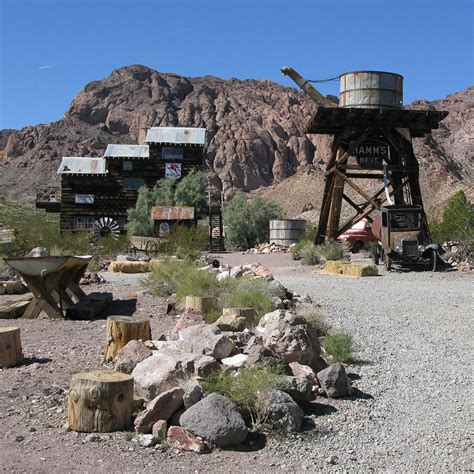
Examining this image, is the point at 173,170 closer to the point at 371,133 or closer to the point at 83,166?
the point at 83,166

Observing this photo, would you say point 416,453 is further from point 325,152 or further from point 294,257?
point 325,152

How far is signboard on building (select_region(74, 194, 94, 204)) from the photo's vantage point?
1921 inches

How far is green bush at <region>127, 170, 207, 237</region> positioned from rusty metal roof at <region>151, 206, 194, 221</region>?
2950mm

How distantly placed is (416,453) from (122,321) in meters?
3.96

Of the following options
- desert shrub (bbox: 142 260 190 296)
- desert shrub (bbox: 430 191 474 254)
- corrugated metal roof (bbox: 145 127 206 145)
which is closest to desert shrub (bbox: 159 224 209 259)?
desert shrub (bbox: 142 260 190 296)

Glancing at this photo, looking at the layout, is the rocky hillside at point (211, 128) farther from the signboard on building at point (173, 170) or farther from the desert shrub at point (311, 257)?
the desert shrub at point (311, 257)

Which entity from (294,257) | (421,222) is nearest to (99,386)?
(421,222)

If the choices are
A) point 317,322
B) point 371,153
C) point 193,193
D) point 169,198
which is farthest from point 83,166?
point 317,322

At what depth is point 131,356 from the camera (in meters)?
6.65

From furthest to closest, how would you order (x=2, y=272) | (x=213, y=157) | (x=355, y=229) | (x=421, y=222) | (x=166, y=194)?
(x=213, y=157)
(x=166, y=194)
(x=355, y=229)
(x=421, y=222)
(x=2, y=272)

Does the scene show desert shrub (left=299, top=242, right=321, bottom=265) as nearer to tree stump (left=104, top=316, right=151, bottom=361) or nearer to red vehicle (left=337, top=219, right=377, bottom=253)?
red vehicle (left=337, top=219, right=377, bottom=253)

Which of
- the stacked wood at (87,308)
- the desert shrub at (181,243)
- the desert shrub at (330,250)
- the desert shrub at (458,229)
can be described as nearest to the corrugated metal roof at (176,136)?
the desert shrub at (181,243)

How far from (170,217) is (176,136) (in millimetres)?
9937

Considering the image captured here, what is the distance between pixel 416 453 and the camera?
16.7 feet
